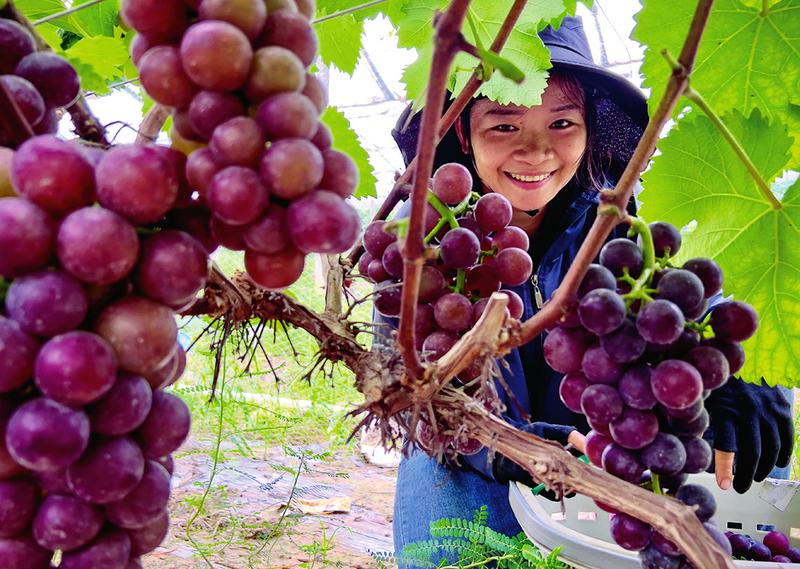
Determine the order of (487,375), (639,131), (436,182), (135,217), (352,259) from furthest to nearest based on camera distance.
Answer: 1. (639,131)
2. (352,259)
3. (436,182)
4. (487,375)
5. (135,217)

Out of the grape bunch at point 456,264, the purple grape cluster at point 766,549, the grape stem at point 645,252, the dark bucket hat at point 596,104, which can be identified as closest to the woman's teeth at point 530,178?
the dark bucket hat at point 596,104

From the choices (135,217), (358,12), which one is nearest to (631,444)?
(135,217)

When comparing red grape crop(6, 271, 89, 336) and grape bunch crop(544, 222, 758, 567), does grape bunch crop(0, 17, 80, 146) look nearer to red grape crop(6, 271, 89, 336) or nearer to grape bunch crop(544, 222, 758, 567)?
red grape crop(6, 271, 89, 336)

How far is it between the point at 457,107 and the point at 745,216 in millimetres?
312

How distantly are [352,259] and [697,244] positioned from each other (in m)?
0.36

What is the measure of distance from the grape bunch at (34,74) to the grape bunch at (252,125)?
6 centimetres

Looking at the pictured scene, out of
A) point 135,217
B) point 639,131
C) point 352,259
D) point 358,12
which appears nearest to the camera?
point 135,217

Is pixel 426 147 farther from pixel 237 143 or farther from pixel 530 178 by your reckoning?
pixel 530 178

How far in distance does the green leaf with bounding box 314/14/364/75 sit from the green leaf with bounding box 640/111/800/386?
514 millimetres

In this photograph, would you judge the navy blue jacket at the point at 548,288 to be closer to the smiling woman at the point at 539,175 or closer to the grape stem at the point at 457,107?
the smiling woman at the point at 539,175

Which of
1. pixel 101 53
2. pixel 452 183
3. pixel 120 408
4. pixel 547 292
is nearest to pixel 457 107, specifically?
pixel 452 183

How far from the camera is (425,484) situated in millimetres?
1698

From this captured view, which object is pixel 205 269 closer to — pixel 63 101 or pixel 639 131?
pixel 63 101

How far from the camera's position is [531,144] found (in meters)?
1.46
